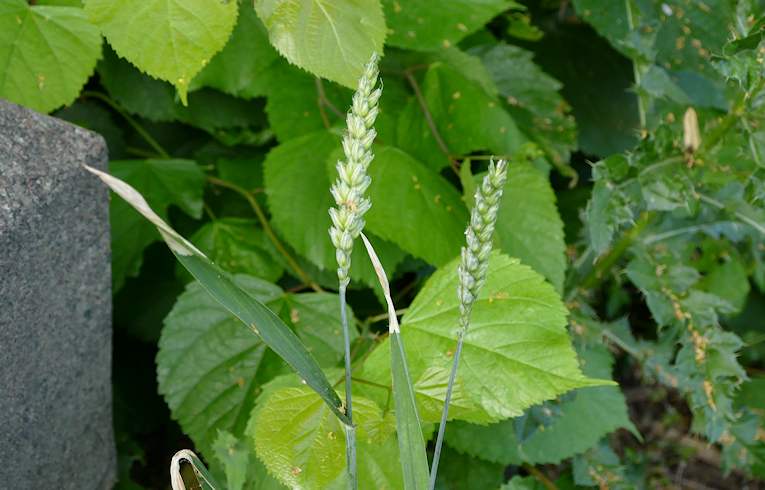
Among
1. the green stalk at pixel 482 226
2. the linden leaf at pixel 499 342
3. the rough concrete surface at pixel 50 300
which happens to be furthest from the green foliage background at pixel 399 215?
the green stalk at pixel 482 226

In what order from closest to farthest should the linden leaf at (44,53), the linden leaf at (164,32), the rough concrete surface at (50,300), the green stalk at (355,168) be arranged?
the green stalk at (355,168), the rough concrete surface at (50,300), the linden leaf at (164,32), the linden leaf at (44,53)

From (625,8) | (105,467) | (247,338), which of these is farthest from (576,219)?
(105,467)

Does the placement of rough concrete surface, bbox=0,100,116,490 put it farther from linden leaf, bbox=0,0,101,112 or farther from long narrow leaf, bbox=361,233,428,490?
long narrow leaf, bbox=361,233,428,490

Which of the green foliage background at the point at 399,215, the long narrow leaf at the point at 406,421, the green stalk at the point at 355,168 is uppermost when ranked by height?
the green stalk at the point at 355,168

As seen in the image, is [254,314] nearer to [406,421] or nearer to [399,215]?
[406,421]

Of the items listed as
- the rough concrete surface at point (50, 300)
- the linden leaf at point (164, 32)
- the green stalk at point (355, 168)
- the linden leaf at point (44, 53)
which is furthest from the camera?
the linden leaf at point (44, 53)

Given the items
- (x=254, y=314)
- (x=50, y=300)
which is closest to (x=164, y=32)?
(x=50, y=300)

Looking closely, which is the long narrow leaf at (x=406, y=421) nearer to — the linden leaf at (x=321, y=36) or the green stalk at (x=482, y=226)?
the green stalk at (x=482, y=226)

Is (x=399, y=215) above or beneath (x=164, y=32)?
beneath
